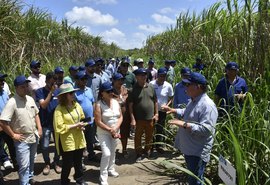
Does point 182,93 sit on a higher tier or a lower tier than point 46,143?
higher

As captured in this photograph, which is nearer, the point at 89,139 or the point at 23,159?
the point at 23,159

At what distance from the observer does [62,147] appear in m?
4.53

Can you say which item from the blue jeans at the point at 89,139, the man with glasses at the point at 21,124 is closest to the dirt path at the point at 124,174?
the blue jeans at the point at 89,139

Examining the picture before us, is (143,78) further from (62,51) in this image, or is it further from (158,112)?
(62,51)

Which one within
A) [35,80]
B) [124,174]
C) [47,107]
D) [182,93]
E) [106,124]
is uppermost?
[35,80]

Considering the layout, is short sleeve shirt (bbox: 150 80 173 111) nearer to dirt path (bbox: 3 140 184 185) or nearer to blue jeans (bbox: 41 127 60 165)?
dirt path (bbox: 3 140 184 185)

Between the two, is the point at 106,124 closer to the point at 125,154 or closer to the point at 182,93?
the point at 125,154

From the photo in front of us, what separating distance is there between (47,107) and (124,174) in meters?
1.71

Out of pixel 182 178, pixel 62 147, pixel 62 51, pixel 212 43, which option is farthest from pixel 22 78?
pixel 62 51

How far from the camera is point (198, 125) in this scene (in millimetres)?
3500

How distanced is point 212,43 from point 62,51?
661 cm

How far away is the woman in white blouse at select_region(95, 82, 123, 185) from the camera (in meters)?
4.86

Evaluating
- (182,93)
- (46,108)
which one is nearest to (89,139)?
(46,108)

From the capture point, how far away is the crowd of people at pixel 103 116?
363 centimetres
